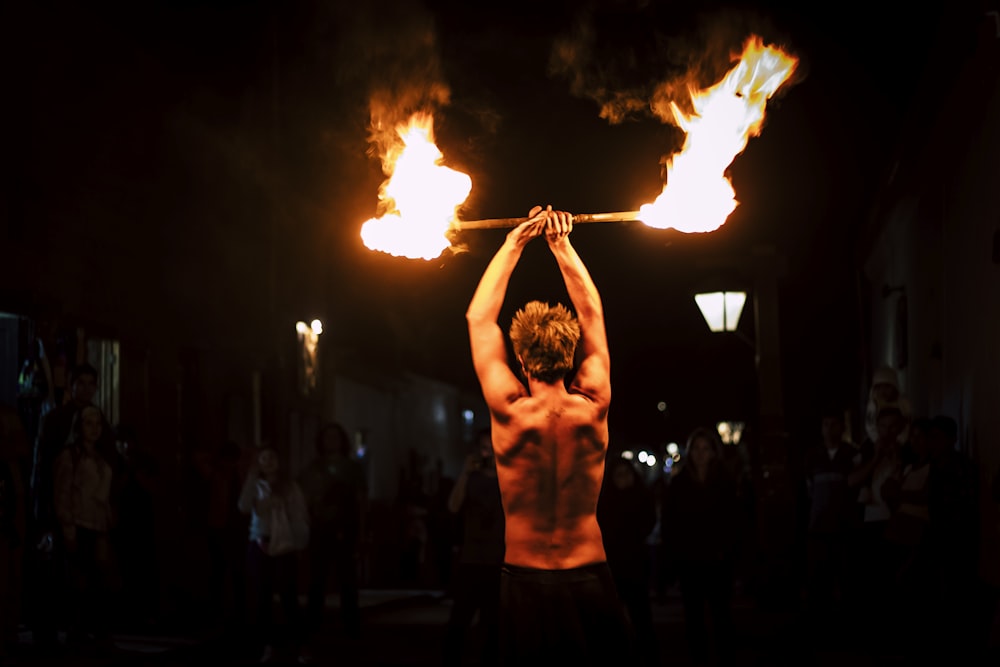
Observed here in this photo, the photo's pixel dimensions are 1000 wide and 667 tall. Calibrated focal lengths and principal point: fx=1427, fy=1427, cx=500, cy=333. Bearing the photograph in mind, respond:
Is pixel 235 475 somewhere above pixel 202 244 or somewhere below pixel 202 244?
below

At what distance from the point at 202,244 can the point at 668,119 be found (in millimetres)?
11055

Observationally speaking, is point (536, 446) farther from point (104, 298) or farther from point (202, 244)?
point (202, 244)

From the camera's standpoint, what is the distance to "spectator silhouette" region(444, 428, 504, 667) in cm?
985

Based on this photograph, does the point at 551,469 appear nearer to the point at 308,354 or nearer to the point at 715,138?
the point at 715,138

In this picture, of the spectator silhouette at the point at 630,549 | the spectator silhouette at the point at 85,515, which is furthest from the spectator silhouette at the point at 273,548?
the spectator silhouette at the point at 630,549

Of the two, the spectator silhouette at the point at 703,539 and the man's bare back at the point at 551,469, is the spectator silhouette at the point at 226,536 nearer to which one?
the spectator silhouette at the point at 703,539

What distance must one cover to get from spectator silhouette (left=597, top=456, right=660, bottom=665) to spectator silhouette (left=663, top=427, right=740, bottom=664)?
0.76 ft

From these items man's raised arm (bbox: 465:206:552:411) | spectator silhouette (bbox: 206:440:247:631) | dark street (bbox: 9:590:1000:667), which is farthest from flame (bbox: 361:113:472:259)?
spectator silhouette (bbox: 206:440:247:631)

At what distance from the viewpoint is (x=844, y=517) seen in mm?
12883

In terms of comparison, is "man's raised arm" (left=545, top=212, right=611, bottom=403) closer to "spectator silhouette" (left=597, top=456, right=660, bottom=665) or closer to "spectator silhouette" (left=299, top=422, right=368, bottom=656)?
"spectator silhouette" (left=597, top=456, right=660, bottom=665)

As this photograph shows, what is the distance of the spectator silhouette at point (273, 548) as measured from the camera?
12.6 metres

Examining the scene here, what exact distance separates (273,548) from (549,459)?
23.9 feet

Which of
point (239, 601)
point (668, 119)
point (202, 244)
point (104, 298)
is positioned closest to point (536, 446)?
point (668, 119)

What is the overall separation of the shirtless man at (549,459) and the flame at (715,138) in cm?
129
